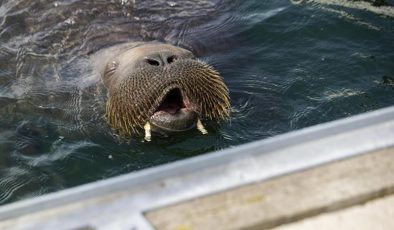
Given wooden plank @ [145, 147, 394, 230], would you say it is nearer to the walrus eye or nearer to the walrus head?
the walrus head

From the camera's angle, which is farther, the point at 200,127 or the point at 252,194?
the point at 200,127

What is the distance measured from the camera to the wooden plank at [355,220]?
2354 mm

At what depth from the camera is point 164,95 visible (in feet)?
17.5

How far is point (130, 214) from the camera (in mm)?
2385

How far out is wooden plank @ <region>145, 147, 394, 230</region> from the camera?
237 cm

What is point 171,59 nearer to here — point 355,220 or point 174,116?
point 174,116

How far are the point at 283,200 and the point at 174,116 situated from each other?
3.15 meters

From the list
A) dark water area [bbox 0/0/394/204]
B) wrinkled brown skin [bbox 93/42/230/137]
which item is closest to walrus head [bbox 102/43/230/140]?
wrinkled brown skin [bbox 93/42/230/137]

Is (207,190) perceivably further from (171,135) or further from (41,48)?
(41,48)

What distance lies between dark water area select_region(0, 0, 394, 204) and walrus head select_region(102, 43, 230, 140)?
218 mm

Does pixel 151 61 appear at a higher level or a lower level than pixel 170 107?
higher

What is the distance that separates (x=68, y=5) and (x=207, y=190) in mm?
5573

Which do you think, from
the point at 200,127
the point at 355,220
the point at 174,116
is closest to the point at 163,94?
the point at 174,116

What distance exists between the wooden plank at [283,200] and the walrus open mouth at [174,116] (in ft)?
9.89
